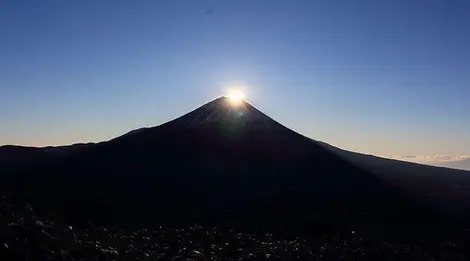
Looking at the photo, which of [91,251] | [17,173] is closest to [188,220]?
[91,251]

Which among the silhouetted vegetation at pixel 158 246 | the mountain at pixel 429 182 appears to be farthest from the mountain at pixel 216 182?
the silhouetted vegetation at pixel 158 246

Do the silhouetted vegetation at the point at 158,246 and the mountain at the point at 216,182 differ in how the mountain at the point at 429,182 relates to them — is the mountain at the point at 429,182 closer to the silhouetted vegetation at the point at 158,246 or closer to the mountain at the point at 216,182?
the mountain at the point at 216,182

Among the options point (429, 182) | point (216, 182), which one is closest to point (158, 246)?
point (216, 182)

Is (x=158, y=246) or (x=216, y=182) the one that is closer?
(x=158, y=246)

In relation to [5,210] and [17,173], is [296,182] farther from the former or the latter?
[5,210]

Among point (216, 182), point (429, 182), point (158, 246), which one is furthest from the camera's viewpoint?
point (429, 182)

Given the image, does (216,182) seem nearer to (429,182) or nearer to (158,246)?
(429,182)
